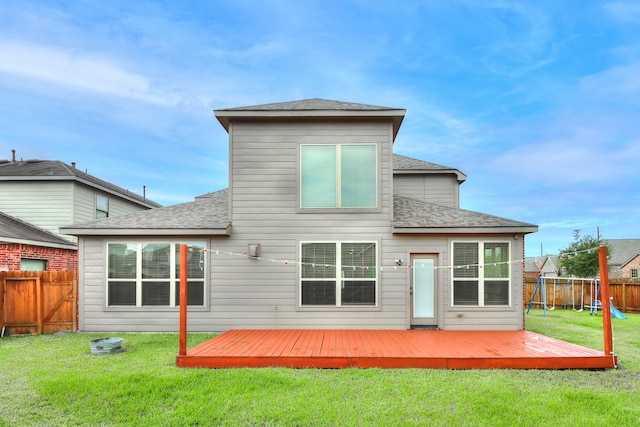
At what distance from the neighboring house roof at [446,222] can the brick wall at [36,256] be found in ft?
38.2

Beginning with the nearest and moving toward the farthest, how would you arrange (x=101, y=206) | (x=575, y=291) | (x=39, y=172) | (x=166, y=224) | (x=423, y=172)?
(x=166, y=224) → (x=423, y=172) → (x=39, y=172) → (x=101, y=206) → (x=575, y=291)

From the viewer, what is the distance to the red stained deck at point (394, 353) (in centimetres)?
605

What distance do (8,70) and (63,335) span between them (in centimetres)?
1127

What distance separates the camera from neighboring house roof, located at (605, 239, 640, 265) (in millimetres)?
38969

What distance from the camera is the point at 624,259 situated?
39.2 m

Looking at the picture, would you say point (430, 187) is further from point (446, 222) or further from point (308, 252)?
point (308, 252)

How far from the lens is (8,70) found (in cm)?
1382

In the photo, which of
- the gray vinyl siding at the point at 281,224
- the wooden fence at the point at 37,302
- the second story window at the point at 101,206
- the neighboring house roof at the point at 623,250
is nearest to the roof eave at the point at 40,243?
the second story window at the point at 101,206

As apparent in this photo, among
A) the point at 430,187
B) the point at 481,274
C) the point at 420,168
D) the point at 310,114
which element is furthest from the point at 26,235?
the point at 481,274

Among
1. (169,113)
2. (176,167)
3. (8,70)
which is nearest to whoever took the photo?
(8,70)

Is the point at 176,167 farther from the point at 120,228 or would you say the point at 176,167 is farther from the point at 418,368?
the point at 418,368

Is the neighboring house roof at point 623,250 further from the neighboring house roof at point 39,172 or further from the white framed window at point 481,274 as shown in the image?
the neighboring house roof at point 39,172

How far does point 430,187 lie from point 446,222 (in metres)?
4.54

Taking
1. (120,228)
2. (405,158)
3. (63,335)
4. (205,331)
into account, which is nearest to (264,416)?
(205,331)
